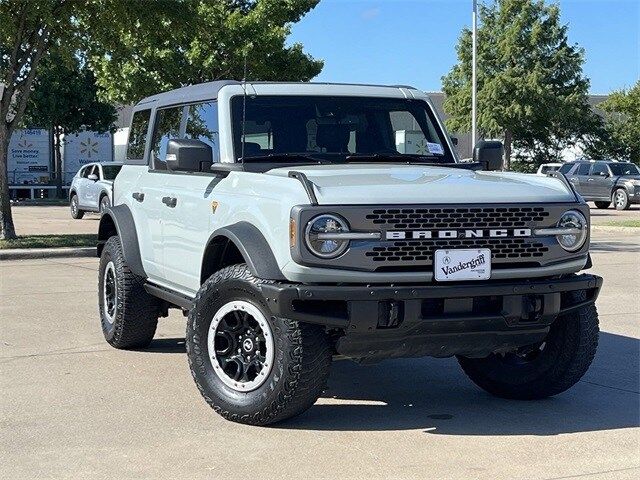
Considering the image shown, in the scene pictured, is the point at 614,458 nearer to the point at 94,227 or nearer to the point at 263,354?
the point at 263,354

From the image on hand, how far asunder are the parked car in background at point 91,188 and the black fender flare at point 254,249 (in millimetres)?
20316

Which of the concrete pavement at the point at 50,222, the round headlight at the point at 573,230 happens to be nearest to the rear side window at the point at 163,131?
the round headlight at the point at 573,230

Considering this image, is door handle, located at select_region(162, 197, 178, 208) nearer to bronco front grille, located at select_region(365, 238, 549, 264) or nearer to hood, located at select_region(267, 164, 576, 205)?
hood, located at select_region(267, 164, 576, 205)

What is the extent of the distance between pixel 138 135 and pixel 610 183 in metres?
28.2

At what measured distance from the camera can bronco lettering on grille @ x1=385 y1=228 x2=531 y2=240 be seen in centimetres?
546

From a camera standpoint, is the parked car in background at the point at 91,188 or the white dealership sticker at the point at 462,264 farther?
the parked car in background at the point at 91,188

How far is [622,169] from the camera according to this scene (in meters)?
34.7

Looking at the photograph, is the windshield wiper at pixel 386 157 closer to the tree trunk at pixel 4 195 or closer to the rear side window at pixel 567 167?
the tree trunk at pixel 4 195

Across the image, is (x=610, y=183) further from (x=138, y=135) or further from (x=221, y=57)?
(x=138, y=135)

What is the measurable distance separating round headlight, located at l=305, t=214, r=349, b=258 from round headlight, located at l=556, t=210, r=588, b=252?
131cm

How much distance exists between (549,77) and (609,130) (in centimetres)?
690

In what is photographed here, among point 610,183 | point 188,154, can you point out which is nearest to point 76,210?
point 610,183

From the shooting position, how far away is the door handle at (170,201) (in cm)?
706

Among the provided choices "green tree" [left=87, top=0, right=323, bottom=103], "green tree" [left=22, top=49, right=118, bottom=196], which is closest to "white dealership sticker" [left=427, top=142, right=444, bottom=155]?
"green tree" [left=87, top=0, right=323, bottom=103]
